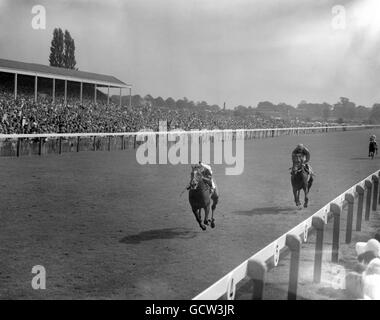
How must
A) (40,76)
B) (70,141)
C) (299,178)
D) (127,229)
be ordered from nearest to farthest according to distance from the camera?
1. (127,229)
2. (299,178)
3. (70,141)
4. (40,76)

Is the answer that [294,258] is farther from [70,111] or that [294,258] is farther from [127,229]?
[70,111]

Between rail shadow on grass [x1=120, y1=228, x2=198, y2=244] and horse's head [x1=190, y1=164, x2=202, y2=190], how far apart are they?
0.78 m

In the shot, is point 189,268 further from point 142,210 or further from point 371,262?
point 142,210

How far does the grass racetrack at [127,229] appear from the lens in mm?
5559

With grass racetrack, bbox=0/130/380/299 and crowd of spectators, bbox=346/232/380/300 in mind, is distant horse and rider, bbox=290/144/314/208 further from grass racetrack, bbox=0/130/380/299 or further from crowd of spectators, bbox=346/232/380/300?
crowd of spectators, bbox=346/232/380/300

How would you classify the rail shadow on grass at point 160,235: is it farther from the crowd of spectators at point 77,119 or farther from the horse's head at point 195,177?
the crowd of spectators at point 77,119

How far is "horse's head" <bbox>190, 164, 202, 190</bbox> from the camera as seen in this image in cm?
790

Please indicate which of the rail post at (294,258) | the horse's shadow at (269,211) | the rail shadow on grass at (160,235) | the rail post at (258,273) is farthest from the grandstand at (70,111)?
the rail post at (258,273)

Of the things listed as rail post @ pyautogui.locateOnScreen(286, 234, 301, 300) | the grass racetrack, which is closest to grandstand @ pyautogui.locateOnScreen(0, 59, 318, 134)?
the grass racetrack

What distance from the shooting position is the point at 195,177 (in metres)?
7.96

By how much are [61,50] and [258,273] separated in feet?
183

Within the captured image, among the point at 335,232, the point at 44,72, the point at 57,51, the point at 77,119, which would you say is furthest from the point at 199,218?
the point at 57,51

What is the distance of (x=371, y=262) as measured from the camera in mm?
4906
